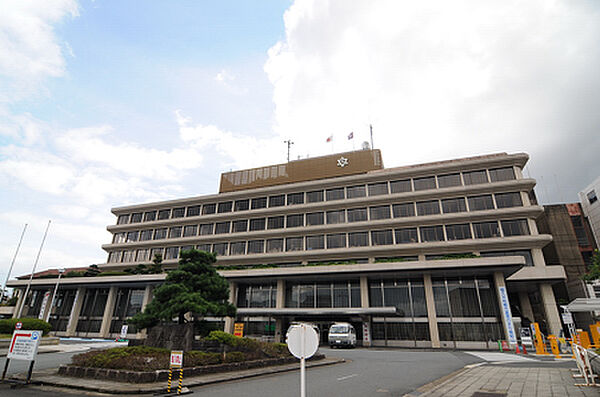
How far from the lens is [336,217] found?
4875 centimetres

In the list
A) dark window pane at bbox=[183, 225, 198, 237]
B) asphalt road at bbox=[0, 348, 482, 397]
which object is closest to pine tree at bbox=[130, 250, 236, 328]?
asphalt road at bbox=[0, 348, 482, 397]

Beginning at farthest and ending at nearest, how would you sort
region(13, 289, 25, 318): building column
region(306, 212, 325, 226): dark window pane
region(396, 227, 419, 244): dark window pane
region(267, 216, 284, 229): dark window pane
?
region(13, 289, 25, 318): building column, region(267, 216, 284, 229): dark window pane, region(306, 212, 325, 226): dark window pane, region(396, 227, 419, 244): dark window pane

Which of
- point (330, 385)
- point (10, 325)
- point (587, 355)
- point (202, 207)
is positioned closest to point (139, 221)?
point (202, 207)

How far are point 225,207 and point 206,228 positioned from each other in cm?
481

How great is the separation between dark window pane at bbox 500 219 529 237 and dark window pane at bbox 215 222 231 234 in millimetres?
40081

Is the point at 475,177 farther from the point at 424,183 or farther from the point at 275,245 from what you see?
the point at 275,245

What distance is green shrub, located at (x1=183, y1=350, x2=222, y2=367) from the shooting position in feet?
46.3

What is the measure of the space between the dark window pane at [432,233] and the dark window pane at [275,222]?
21.0 meters

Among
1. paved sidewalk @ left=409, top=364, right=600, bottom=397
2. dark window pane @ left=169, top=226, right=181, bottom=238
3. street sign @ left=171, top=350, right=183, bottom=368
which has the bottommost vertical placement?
paved sidewalk @ left=409, top=364, right=600, bottom=397

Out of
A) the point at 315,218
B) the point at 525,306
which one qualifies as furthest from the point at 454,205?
the point at 315,218

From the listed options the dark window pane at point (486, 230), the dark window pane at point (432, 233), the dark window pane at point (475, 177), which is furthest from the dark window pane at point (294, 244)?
the dark window pane at point (475, 177)

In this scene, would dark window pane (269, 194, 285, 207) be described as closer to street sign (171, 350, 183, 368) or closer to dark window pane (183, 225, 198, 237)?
dark window pane (183, 225, 198, 237)

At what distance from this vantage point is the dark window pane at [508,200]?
41.7 meters

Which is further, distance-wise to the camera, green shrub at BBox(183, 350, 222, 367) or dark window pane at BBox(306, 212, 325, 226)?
dark window pane at BBox(306, 212, 325, 226)
